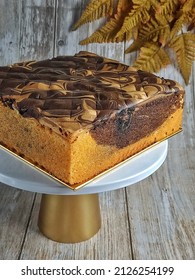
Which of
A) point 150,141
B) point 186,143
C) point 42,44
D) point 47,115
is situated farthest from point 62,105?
point 186,143

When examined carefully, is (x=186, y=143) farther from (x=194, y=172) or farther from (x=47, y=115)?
(x=47, y=115)

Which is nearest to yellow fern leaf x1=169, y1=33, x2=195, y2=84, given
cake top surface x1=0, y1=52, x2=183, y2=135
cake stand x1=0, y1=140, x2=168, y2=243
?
cake top surface x1=0, y1=52, x2=183, y2=135

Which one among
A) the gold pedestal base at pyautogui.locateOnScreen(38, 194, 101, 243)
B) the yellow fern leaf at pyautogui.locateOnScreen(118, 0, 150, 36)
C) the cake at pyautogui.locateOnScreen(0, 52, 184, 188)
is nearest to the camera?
the cake at pyautogui.locateOnScreen(0, 52, 184, 188)

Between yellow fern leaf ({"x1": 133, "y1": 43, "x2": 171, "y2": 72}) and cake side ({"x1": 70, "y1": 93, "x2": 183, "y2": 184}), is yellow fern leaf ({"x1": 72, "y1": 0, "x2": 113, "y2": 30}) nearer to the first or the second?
yellow fern leaf ({"x1": 133, "y1": 43, "x2": 171, "y2": 72})

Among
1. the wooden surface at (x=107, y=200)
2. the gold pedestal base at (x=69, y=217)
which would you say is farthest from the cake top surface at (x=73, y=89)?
the wooden surface at (x=107, y=200)

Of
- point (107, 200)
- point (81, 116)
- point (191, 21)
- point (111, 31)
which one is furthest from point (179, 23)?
point (81, 116)

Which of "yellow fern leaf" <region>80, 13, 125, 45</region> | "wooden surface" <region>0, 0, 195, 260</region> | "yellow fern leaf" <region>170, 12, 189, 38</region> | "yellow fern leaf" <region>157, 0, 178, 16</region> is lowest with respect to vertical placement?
"wooden surface" <region>0, 0, 195, 260</region>

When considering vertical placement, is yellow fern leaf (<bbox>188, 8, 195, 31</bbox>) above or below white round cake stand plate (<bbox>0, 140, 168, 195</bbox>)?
above
